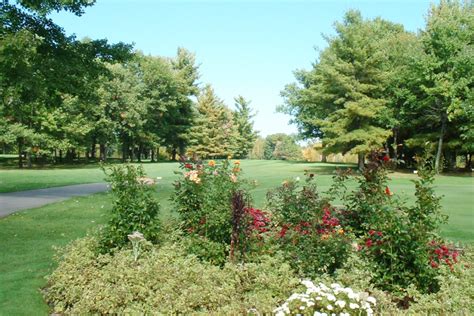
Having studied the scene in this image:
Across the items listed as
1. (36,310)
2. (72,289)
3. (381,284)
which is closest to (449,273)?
(381,284)

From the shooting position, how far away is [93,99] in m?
25.4

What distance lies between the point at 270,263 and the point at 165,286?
122 centimetres

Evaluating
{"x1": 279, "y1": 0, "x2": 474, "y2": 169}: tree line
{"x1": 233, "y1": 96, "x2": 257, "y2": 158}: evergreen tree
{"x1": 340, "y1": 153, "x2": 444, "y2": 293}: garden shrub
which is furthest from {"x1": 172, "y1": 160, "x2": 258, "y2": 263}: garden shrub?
{"x1": 233, "y1": 96, "x2": 257, "y2": 158}: evergreen tree

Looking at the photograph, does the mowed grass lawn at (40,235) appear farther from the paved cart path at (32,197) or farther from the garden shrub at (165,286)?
the paved cart path at (32,197)

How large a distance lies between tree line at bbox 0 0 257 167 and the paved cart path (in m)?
3.37

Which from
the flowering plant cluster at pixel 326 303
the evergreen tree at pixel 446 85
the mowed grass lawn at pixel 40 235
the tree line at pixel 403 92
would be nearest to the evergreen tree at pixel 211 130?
the tree line at pixel 403 92

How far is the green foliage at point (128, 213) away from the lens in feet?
19.1

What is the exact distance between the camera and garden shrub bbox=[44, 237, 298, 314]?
4227mm

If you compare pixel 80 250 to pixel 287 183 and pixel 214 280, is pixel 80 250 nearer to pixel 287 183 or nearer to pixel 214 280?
pixel 214 280

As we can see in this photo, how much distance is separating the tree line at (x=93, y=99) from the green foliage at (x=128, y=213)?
1382 millimetres

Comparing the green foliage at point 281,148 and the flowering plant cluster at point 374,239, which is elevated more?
the green foliage at point 281,148

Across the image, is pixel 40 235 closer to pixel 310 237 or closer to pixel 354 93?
pixel 310 237

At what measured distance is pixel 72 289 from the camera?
4738 millimetres

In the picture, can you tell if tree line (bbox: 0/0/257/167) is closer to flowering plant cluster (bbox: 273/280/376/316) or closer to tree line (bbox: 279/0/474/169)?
flowering plant cluster (bbox: 273/280/376/316)
